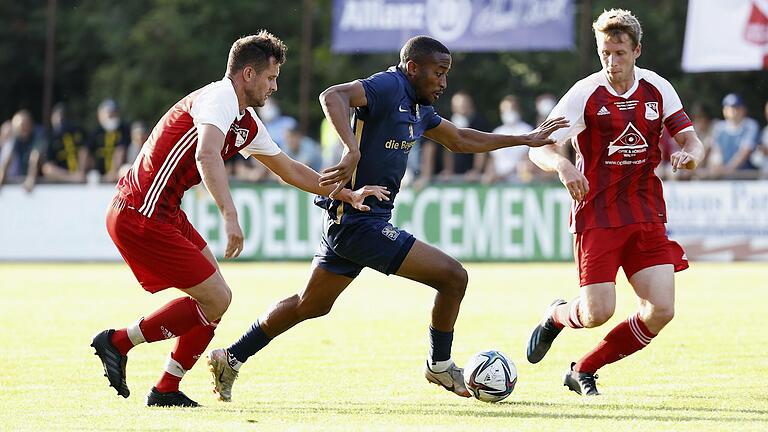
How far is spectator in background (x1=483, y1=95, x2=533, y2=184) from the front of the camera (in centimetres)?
2084

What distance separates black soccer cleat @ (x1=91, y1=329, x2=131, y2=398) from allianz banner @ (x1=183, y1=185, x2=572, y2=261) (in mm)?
12690

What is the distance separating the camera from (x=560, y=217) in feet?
66.8

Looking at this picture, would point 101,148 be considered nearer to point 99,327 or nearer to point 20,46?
point 99,327

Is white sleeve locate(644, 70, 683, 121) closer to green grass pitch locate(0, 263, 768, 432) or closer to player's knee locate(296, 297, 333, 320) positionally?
green grass pitch locate(0, 263, 768, 432)

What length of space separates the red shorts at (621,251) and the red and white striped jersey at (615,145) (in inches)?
2.1

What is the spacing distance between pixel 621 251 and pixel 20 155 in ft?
54.6

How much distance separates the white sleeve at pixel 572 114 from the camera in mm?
8227

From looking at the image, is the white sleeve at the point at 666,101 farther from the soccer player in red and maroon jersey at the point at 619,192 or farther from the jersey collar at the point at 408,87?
the jersey collar at the point at 408,87

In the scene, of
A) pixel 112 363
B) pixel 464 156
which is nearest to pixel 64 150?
pixel 464 156

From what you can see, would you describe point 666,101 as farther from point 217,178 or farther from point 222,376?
point 222,376

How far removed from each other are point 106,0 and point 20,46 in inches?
103

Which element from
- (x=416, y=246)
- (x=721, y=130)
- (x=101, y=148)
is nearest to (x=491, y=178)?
(x=721, y=130)

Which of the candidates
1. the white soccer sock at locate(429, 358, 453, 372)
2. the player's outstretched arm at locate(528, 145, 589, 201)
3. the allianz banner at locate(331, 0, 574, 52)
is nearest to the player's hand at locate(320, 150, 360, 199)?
the player's outstretched arm at locate(528, 145, 589, 201)

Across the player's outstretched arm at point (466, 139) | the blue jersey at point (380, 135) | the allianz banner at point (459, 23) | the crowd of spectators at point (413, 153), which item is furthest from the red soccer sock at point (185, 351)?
the allianz banner at point (459, 23)
